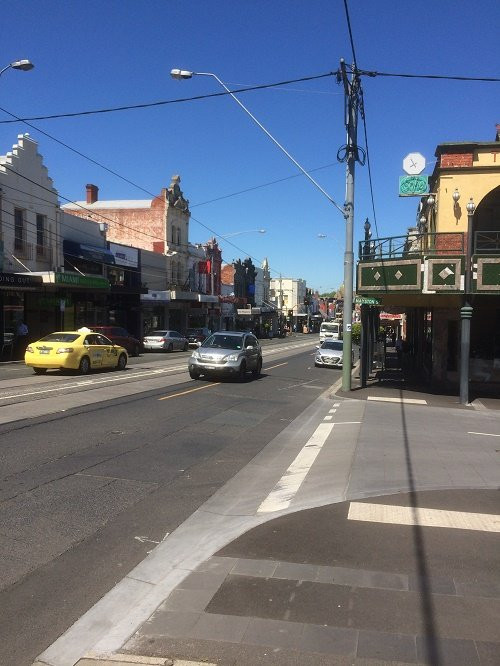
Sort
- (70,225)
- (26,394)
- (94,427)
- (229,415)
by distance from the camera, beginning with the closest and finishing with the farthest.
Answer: (94,427), (229,415), (26,394), (70,225)

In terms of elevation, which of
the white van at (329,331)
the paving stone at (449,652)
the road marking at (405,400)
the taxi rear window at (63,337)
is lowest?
the road marking at (405,400)

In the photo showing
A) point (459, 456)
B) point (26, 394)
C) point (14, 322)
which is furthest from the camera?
point (14, 322)

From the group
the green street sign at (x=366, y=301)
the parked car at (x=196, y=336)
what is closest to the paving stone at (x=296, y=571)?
the green street sign at (x=366, y=301)

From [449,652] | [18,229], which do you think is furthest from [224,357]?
[18,229]

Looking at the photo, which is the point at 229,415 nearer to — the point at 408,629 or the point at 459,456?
the point at 459,456

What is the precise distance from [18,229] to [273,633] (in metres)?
29.6

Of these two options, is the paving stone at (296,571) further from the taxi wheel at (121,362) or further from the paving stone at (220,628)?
the taxi wheel at (121,362)

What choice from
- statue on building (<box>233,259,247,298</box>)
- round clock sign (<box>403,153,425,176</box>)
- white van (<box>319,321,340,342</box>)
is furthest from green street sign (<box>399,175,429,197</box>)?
statue on building (<box>233,259,247,298</box>)

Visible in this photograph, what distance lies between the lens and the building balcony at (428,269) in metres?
15.8

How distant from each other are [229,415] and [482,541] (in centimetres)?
796

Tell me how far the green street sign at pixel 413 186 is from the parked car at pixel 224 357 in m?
6.90

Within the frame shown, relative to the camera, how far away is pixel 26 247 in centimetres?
3070

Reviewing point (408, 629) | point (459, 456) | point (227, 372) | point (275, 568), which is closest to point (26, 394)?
point (227, 372)

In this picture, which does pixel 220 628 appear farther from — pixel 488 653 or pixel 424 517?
pixel 424 517
